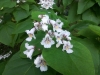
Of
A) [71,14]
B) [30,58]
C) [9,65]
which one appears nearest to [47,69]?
[30,58]

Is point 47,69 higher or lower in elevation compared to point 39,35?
lower

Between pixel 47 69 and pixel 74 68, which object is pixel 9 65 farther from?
pixel 74 68

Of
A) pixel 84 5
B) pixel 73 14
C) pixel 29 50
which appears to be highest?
pixel 29 50

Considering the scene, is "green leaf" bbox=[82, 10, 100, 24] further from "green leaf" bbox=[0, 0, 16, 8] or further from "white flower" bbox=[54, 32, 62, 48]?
"white flower" bbox=[54, 32, 62, 48]

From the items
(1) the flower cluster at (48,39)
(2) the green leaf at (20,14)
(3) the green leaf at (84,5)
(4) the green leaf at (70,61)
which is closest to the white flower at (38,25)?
(1) the flower cluster at (48,39)

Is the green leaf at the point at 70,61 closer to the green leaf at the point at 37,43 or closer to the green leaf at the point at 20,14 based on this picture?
the green leaf at the point at 37,43

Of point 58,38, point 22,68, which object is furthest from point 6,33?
point 58,38

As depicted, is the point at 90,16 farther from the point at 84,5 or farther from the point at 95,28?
the point at 95,28
